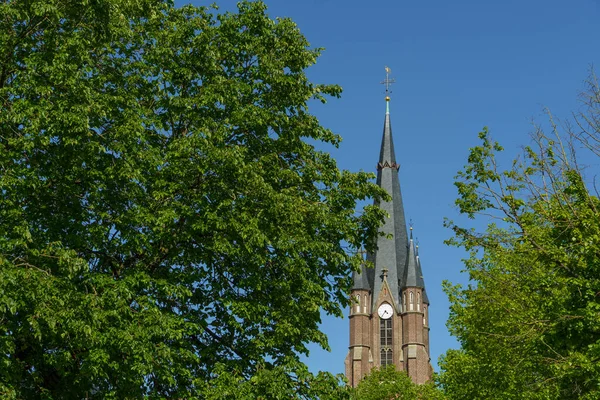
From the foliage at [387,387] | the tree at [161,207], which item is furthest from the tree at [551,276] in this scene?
the foliage at [387,387]

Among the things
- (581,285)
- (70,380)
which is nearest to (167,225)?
(70,380)

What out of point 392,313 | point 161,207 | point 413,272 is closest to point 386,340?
point 392,313

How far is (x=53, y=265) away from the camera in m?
14.7

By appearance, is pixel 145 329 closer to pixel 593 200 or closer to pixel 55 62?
pixel 55 62

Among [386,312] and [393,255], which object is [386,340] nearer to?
[386,312]

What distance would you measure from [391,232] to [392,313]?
27.6ft

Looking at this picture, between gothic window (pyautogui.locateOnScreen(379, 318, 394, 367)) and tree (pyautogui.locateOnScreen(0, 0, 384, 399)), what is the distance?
205ft

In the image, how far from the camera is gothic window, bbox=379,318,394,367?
79.1 meters


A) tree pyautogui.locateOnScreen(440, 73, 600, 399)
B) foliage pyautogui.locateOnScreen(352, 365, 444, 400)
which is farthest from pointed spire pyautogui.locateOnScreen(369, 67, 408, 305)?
tree pyautogui.locateOnScreen(440, 73, 600, 399)

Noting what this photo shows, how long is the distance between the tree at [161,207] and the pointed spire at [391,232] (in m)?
61.7

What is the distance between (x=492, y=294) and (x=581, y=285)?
10.8 meters

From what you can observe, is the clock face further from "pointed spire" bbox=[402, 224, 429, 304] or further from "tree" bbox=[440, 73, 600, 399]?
"tree" bbox=[440, 73, 600, 399]

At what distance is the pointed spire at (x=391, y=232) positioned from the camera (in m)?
82.4

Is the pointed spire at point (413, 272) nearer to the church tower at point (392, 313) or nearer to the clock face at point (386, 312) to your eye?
the church tower at point (392, 313)
